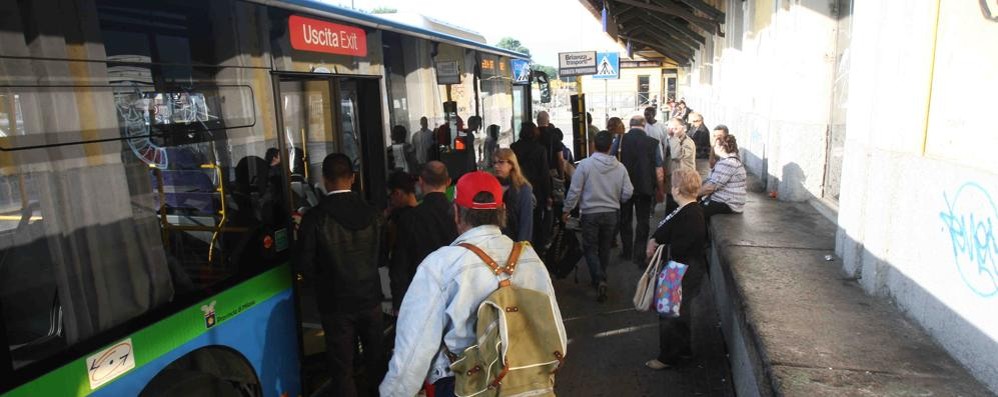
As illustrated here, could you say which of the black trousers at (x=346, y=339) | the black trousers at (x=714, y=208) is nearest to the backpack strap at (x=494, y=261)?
the black trousers at (x=346, y=339)

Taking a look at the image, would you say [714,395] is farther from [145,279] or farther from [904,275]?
[145,279]

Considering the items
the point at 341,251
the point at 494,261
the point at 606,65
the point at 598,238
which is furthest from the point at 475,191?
the point at 606,65

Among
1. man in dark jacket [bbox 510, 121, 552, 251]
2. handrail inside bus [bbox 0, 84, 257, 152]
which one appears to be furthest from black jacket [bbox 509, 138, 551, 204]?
handrail inside bus [bbox 0, 84, 257, 152]

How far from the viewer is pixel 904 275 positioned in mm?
4059

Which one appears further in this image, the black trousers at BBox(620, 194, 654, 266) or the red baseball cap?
the black trousers at BBox(620, 194, 654, 266)

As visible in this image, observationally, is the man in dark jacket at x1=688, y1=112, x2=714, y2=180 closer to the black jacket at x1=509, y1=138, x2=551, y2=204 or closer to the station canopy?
the station canopy

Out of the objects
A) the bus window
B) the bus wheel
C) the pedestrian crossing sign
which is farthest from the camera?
the pedestrian crossing sign

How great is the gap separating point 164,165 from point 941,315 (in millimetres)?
4036

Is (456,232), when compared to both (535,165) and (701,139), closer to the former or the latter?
(535,165)

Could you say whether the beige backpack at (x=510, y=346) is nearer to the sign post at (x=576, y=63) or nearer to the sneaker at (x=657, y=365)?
the sneaker at (x=657, y=365)

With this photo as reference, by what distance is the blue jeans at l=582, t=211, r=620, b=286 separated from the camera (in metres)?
7.29

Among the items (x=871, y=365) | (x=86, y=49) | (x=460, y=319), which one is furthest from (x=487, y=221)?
(x=871, y=365)

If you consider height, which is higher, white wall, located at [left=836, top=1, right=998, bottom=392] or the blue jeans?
white wall, located at [left=836, top=1, right=998, bottom=392]

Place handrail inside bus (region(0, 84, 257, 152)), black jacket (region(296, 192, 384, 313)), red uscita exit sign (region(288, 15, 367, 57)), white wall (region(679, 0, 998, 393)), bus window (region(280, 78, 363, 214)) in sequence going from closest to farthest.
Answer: handrail inside bus (region(0, 84, 257, 152)), white wall (region(679, 0, 998, 393)), black jacket (region(296, 192, 384, 313)), red uscita exit sign (region(288, 15, 367, 57)), bus window (region(280, 78, 363, 214))
